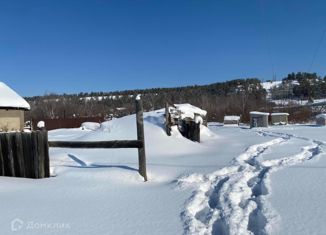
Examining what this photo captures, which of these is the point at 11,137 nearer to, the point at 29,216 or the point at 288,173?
the point at 29,216

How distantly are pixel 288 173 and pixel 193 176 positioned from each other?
6.04 ft

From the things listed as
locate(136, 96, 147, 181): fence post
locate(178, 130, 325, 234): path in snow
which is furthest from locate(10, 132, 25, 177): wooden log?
locate(178, 130, 325, 234): path in snow

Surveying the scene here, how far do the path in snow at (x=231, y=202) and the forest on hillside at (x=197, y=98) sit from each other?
88.1m

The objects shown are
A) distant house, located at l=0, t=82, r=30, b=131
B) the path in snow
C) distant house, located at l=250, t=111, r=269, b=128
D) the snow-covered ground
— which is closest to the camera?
the path in snow

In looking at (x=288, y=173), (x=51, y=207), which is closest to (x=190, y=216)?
(x=51, y=207)

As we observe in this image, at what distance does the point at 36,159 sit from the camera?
28.3 ft

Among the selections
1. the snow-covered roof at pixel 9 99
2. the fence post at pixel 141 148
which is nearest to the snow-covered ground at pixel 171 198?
the fence post at pixel 141 148

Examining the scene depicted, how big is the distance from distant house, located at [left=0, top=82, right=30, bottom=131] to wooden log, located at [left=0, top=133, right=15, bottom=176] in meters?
25.8

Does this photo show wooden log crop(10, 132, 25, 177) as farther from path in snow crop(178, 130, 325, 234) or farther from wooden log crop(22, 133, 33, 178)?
path in snow crop(178, 130, 325, 234)

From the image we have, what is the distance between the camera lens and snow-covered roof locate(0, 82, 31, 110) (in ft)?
112
